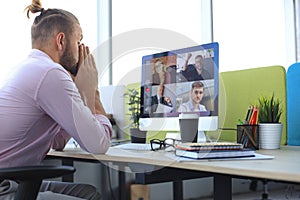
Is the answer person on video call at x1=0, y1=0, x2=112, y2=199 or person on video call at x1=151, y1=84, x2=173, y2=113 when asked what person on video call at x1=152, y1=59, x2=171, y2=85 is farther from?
person on video call at x1=0, y1=0, x2=112, y2=199

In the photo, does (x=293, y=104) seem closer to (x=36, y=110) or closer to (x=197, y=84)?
(x=197, y=84)

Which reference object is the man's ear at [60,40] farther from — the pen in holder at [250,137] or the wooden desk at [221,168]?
the pen in holder at [250,137]

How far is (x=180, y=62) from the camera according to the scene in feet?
5.50

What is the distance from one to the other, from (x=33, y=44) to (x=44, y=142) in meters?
0.36

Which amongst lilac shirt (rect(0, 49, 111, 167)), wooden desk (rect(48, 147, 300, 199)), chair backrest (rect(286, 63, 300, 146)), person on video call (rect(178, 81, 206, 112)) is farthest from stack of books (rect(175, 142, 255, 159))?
chair backrest (rect(286, 63, 300, 146))

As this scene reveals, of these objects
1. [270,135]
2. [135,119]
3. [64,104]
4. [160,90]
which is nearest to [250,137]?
[270,135]

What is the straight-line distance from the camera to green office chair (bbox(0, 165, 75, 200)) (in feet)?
3.05

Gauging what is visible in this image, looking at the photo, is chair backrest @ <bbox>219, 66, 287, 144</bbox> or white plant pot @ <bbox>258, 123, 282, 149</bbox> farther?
chair backrest @ <bbox>219, 66, 287, 144</bbox>

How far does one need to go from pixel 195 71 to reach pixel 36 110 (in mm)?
706

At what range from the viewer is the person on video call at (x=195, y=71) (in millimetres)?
1568

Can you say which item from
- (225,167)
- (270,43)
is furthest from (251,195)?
(270,43)

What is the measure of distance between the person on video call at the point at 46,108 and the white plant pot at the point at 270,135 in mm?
602

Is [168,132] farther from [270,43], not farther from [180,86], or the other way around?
[270,43]

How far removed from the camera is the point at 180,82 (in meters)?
1.66
